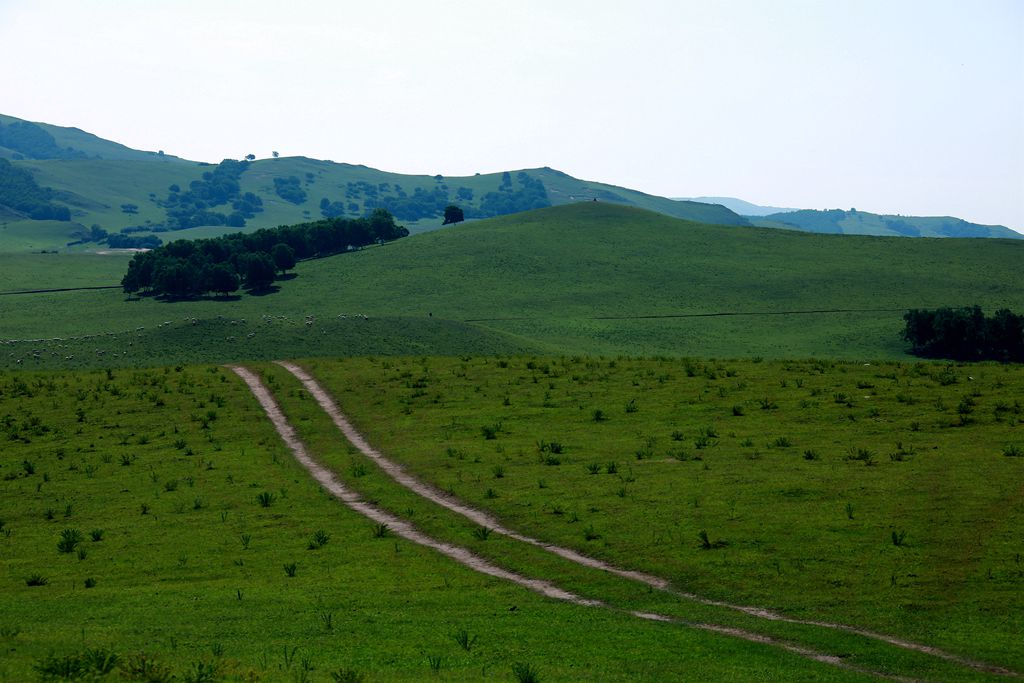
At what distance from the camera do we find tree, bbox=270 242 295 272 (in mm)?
184750

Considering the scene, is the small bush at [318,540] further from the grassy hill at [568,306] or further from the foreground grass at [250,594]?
the grassy hill at [568,306]

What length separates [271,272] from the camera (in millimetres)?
174375

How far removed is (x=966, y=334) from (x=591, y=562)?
335 ft

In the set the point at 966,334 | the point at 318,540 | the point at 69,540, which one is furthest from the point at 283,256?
the point at 318,540

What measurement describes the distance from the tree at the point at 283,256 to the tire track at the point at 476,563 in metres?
138

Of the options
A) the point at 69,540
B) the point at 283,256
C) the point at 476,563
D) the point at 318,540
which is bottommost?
the point at 69,540

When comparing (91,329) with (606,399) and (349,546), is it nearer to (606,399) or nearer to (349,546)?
(606,399)

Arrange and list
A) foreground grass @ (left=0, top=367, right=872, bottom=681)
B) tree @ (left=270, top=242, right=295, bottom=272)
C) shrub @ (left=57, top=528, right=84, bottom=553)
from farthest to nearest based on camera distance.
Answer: tree @ (left=270, top=242, right=295, bottom=272), shrub @ (left=57, top=528, right=84, bottom=553), foreground grass @ (left=0, top=367, right=872, bottom=681)

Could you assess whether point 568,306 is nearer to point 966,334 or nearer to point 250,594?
point 966,334

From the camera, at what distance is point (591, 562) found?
2795cm

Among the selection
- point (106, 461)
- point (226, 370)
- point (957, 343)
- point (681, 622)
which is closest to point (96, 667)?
point (681, 622)

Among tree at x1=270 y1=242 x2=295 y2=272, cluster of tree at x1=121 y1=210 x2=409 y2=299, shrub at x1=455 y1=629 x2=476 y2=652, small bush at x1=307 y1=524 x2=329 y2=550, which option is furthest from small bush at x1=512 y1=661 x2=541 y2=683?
tree at x1=270 y1=242 x2=295 y2=272

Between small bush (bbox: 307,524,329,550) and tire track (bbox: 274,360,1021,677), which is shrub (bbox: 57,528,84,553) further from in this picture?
tire track (bbox: 274,360,1021,677)

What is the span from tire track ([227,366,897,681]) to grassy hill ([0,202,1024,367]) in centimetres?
5157
